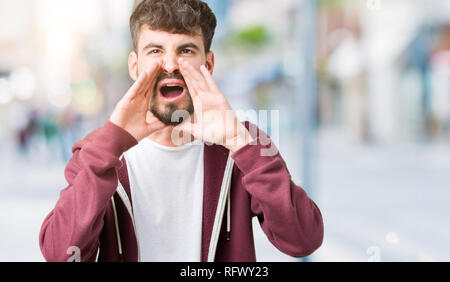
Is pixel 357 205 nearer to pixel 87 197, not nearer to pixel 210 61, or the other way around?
pixel 210 61

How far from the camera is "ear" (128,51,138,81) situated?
1.11 metres

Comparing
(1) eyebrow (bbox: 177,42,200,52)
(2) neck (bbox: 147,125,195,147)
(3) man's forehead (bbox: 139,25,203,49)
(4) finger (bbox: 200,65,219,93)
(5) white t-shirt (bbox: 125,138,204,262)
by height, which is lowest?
(5) white t-shirt (bbox: 125,138,204,262)

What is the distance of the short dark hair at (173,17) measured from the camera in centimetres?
105

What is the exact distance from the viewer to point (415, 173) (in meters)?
8.95

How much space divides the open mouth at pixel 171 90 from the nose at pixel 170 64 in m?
0.03

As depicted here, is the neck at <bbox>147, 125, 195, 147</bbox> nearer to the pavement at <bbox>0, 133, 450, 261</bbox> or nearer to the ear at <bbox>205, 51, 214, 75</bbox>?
the ear at <bbox>205, 51, 214, 75</bbox>

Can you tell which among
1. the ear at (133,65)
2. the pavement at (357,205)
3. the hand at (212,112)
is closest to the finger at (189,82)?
the hand at (212,112)

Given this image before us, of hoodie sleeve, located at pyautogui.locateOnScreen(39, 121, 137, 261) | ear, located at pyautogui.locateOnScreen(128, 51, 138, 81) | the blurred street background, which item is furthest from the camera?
the blurred street background

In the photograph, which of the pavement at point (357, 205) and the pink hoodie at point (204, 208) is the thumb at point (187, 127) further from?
the pavement at point (357, 205)

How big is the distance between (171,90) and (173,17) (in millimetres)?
165

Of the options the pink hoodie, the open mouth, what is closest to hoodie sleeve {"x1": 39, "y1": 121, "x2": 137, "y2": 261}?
the pink hoodie

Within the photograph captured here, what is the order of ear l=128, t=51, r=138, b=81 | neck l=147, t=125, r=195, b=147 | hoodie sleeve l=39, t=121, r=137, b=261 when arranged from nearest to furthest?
hoodie sleeve l=39, t=121, r=137, b=261
ear l=128, t=51, r=138, b=81
neck l=147, t=125, r=195, b=147
